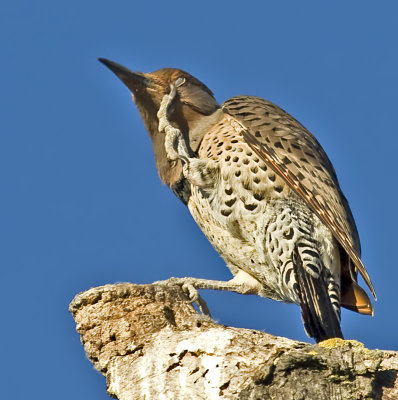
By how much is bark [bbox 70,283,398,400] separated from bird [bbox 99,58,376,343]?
1.07 metres

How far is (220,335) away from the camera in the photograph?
5289mm

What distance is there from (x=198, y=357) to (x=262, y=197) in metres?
2.44

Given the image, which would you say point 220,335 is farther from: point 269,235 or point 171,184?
point 171,184

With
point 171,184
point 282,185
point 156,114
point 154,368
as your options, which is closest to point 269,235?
point 282,185

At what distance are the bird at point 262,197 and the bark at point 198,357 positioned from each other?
107 centimetres

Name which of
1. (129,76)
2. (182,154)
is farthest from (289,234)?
(129,76)

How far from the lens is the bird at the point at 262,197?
7.00 meters

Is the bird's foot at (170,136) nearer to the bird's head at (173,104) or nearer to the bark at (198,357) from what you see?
the bird's head at (173,104)

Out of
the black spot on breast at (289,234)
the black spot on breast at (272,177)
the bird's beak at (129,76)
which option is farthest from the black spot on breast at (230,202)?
the bird's beak at (129,76)

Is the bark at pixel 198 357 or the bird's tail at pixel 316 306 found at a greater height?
the bird's tail at pixel 316 306

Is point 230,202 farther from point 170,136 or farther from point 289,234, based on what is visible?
point 170,136

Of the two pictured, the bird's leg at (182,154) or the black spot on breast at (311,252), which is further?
the bird's leg at (182,154)

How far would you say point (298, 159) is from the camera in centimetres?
745

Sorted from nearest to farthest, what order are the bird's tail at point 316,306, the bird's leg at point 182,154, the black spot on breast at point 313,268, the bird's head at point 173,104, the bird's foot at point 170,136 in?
the bird's tail at point 316,306, the black spot on breast at point 313,268, the bird's leg at point 182,154, the bird's foot at point 170,136, the bird's head at point 173,104
